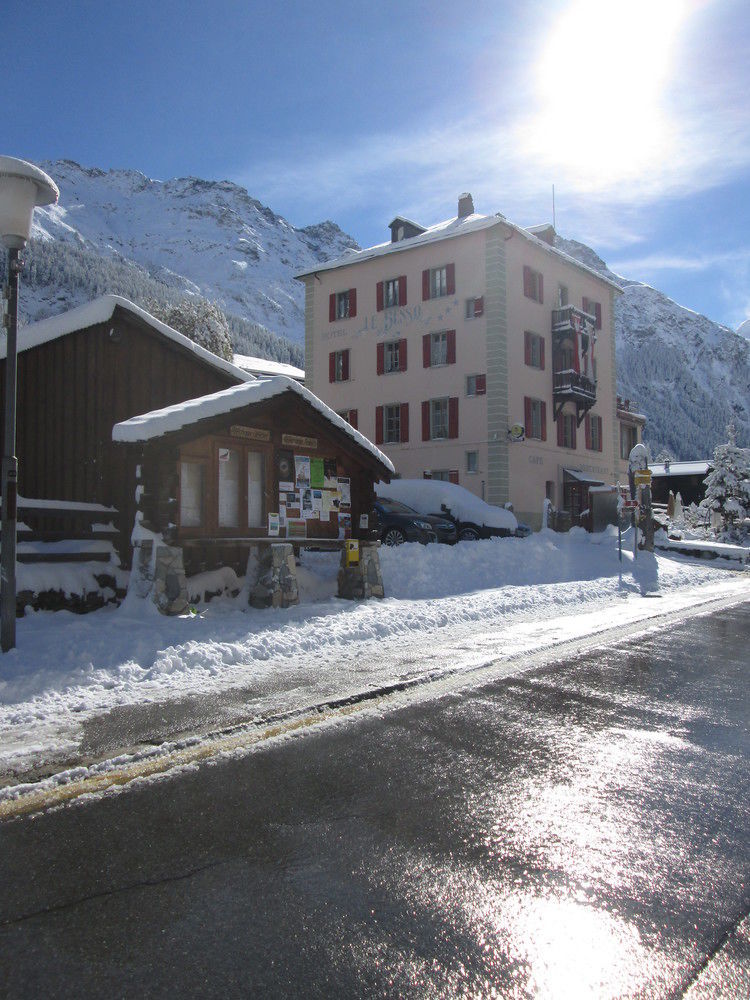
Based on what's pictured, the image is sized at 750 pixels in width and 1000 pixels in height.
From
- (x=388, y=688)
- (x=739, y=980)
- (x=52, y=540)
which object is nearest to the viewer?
(x=739, y=980)

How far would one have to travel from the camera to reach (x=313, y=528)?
1230 centimetres

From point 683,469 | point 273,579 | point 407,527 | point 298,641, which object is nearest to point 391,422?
point 407,527

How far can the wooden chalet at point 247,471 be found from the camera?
10.5 m

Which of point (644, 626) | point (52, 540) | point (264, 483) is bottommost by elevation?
point (644, 626)

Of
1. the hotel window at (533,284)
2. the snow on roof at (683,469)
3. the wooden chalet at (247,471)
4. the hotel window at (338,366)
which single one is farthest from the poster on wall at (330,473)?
the snow on roof at (683,469)

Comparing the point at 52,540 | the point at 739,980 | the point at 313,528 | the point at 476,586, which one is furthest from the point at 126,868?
the point at 476,586

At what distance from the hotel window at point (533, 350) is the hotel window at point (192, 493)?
2627cm

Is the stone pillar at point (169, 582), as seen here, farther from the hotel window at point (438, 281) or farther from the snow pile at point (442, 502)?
the hotel window at point (438, 281)

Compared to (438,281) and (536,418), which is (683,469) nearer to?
(536,418)

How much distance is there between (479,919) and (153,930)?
3.87ft

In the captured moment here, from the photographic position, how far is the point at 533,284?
35.8 metres

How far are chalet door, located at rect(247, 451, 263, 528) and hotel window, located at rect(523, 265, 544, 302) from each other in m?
26.3

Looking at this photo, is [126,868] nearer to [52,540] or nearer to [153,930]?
[153,930]

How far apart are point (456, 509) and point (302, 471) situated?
35.3 ft
